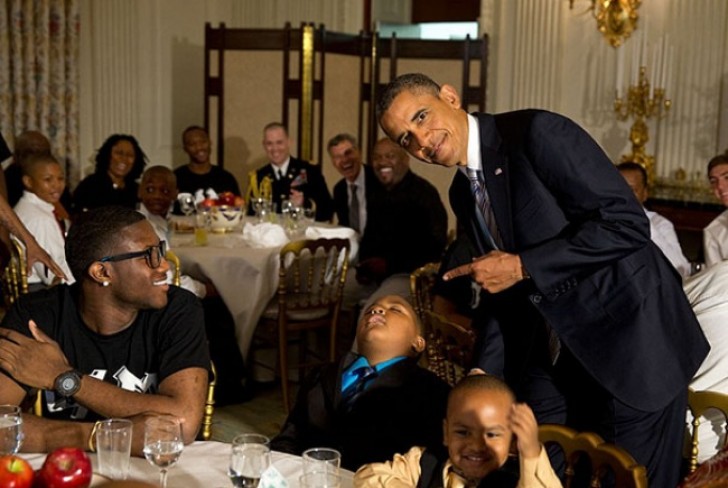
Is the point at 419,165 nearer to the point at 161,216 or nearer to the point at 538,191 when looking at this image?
the point at 161,216

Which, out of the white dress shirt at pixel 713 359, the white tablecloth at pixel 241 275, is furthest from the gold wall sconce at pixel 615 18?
the white dress shirt at pixel 713 359

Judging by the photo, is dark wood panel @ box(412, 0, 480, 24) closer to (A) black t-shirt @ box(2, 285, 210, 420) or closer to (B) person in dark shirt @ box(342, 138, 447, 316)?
(B) person in dark shirt @ box(342, 138, 447, 316)

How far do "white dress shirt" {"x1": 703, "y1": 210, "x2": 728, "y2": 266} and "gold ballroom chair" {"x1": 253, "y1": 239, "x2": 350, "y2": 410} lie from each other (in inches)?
69.9

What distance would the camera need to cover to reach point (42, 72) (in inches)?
324

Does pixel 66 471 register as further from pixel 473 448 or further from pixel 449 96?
pixel 449 96

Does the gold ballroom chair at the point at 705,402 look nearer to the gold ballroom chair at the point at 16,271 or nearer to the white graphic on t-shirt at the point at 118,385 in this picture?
the white graphic on t-shirt at the point at 118,385

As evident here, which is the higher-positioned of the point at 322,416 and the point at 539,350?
the point at 539,350

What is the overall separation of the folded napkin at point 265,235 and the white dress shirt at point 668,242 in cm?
194

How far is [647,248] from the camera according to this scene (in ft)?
7.97

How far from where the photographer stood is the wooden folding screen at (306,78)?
25.8 ft

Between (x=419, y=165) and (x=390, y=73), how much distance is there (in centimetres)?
77

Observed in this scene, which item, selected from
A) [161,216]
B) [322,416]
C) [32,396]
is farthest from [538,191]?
[161,216]

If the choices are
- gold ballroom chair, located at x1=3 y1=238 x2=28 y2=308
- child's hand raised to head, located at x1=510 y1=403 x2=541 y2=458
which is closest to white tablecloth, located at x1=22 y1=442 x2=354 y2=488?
child's hand raised to head, located at x1=510 y1=403 x2=541 y2=458

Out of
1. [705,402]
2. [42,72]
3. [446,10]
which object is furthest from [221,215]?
[446,10]
